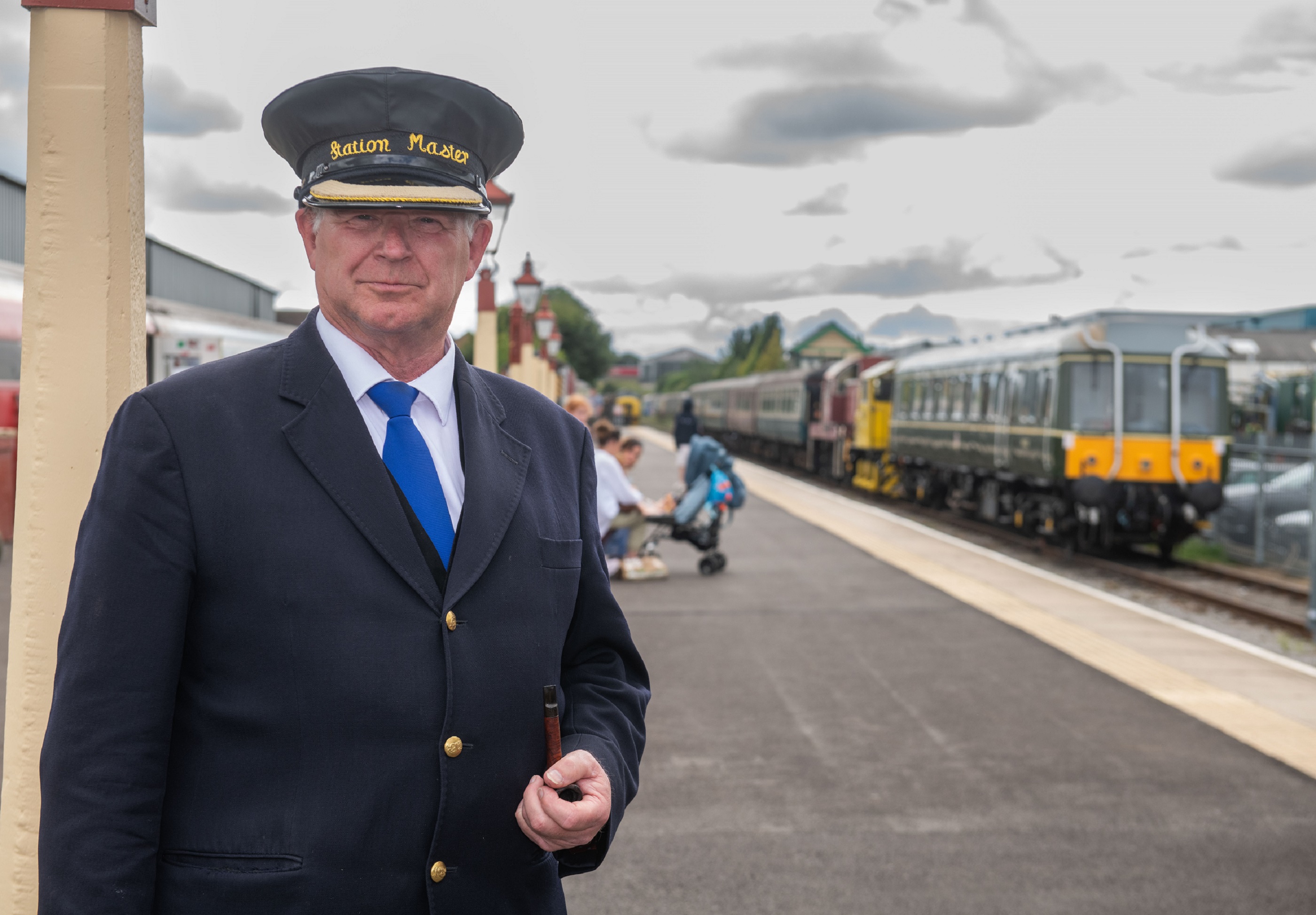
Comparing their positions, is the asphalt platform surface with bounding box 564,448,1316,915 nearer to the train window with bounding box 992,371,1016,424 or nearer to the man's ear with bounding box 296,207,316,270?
the man's ear with bounding box 296,207,316,270

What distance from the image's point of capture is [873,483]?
2928 centimetres

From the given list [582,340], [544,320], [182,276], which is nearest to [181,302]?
[182,276]

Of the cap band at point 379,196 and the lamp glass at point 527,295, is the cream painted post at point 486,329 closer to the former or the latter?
the lamp glass at point 527,295

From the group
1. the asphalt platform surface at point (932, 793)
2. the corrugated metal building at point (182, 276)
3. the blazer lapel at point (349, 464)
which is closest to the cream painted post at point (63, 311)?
the blazer lapel at point (349, 464)

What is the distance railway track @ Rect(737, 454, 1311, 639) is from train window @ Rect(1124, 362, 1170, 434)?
6.23ft

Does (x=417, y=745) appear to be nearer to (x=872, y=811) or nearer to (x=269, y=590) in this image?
(x=269, y=590)

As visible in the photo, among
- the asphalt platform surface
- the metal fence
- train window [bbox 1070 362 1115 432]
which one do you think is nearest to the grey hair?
the asphalt platform surface

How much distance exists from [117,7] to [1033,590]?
10.8m

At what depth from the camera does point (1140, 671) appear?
8.12m

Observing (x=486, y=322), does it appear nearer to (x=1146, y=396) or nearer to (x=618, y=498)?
(x=618, y=498)

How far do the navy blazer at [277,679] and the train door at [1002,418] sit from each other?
17.2 metres

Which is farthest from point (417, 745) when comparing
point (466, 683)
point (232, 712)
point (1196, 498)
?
point (1196, 498)

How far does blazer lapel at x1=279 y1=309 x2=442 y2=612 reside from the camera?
1.74 metres

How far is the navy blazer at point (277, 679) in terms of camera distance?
1614mm
